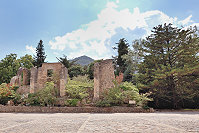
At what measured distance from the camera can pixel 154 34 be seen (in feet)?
39.8

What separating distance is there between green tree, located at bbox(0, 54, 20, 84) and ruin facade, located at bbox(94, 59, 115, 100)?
16.3 metres

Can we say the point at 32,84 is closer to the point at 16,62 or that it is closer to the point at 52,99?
the point at 52,99

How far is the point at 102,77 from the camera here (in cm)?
1099

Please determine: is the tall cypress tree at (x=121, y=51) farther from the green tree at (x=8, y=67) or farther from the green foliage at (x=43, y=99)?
the green tree at (x=8, y=67)

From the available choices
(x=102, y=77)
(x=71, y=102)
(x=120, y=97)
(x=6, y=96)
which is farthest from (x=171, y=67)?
(x=6, y=96)

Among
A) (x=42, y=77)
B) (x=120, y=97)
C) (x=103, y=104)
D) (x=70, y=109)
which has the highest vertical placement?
(x=42, y=77)

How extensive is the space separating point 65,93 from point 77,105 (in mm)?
2229

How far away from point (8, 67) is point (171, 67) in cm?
2277

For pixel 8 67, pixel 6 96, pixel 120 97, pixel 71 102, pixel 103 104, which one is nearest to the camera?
pixel 103 104

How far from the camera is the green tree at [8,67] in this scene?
64.1 feet

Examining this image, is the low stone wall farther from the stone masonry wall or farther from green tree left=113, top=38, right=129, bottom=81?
green tree left=113, top=38, right=129, bottom=81

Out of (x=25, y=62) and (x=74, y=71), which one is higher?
(x=25, y=62)

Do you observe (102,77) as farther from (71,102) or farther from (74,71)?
(74,71)

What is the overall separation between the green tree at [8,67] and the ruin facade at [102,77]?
53.6 ft
